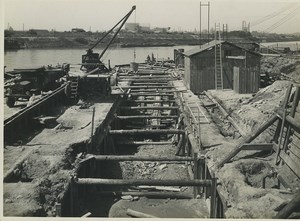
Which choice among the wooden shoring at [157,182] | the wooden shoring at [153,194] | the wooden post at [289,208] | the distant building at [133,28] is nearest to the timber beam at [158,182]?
the wooden shoring at [157,182]

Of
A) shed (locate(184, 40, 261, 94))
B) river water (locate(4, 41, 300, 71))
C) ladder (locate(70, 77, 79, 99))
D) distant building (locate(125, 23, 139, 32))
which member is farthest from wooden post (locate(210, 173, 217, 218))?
distant building (locate(125, 23, 139, 32))

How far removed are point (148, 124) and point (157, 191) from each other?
28.6 ft

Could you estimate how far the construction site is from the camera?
869cm

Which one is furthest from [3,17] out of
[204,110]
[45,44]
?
[45,44]

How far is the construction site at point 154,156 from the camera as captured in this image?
8688 millimetres

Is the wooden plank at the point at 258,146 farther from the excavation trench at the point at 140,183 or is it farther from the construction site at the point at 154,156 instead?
the excavation trench at the point at 140,183

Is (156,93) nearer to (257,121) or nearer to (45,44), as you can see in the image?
(257,121)

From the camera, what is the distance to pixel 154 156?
516 inches

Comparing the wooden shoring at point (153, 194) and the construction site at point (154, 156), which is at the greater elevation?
the construction site at point (154, 156)

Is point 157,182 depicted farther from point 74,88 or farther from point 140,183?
point 74,88

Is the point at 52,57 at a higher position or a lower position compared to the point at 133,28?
lower

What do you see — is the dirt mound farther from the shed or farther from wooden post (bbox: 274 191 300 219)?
wooden post (bbox: 274 191 300 219)

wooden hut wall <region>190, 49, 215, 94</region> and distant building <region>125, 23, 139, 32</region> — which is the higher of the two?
distant building <region>125, 23, 139, 32</region>

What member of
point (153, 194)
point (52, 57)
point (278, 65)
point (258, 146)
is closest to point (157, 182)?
point (153, 194)
